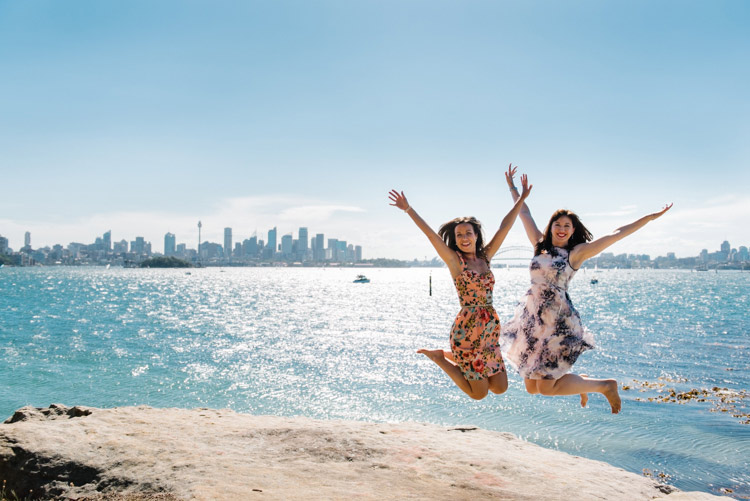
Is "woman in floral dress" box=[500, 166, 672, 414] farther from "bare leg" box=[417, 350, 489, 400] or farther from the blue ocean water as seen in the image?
the blue ocean water

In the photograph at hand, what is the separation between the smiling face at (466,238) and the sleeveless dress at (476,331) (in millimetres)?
116

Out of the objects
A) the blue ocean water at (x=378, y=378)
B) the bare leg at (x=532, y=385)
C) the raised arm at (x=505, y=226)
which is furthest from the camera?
the blue ocean water at (x=378, y=378)

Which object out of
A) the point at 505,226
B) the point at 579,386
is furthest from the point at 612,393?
the point at 505,226

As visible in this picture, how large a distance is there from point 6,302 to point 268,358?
56273 millimetres

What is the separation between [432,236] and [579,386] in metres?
2.12

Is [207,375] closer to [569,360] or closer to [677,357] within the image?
[569,360]

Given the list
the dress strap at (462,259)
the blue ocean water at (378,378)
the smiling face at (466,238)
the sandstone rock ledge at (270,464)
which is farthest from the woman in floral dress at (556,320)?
the blue ocean water at (378,378)

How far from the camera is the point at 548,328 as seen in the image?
18.5 ft

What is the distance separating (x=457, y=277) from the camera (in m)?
5.63

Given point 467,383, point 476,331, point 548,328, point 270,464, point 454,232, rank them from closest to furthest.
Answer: point 467,383, point 476,331, point 548,328, point 454,232, point 270,464

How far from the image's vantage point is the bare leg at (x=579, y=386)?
5.30m

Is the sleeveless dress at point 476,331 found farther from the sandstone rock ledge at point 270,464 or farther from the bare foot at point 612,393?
the sandstone rock ledge at point 270,464

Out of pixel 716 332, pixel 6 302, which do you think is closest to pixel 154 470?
pixel 716 332

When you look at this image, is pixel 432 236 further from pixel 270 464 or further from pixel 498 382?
pixel 270 464
